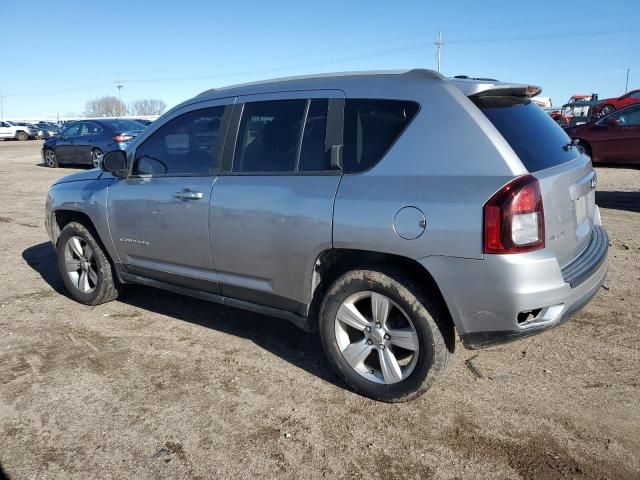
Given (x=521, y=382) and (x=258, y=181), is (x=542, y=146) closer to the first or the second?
(x=521, y=382)

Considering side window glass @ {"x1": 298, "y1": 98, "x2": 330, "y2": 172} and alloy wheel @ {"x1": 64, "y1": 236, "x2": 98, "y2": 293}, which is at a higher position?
side window glass @ {"x1": 298, "y1": 98, "x2": 330, "y2": 172}

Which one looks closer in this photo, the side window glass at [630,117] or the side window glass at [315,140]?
the side window glass at [315,140]

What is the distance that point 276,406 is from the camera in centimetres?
318

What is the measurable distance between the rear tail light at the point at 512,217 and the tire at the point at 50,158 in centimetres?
1814

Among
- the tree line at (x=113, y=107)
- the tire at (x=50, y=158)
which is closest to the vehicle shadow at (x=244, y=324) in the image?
the tire at (x=50, y=158)

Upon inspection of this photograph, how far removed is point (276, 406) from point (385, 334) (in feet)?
2.57

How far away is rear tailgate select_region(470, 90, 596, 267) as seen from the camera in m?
2.81

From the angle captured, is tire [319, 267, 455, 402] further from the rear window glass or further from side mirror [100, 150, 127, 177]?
the rear window glass

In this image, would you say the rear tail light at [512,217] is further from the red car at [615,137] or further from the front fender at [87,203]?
the red car at [615,137]

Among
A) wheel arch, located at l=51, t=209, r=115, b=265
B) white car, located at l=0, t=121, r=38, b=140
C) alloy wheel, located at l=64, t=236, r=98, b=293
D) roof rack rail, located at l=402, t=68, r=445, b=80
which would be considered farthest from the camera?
white car, located at l=0, t=121, r=38, b=140

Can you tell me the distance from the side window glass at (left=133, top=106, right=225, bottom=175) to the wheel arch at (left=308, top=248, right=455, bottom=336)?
1168 mm

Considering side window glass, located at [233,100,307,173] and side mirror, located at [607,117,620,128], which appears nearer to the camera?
side window glass, located at [233,100,307,173]

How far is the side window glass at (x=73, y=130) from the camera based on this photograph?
17.3m

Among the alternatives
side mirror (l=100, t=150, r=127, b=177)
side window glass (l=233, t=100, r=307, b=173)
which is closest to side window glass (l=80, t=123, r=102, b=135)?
side mirror (l=100, t=150, r=127, b=177)
